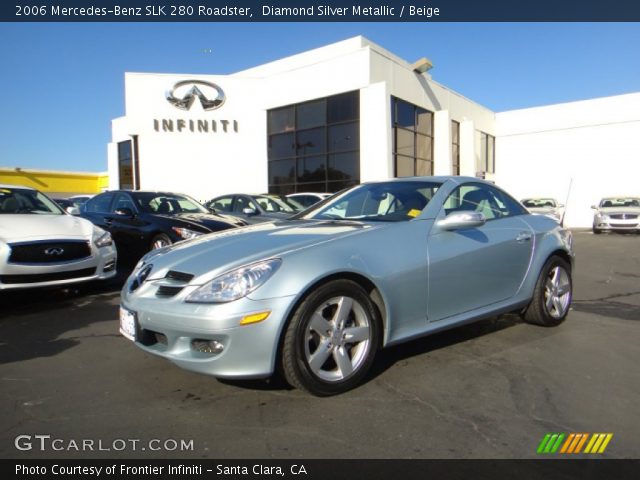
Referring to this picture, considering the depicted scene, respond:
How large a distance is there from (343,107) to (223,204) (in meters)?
8.88

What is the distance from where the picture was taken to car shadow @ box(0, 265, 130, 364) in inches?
156

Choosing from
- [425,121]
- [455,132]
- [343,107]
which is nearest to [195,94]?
[343,107]

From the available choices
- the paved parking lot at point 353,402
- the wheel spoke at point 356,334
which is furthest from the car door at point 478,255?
the wheel spoke at point 356,334

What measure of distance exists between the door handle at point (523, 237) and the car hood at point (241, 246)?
1.50 meters

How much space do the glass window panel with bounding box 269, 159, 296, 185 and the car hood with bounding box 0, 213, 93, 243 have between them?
14436mm

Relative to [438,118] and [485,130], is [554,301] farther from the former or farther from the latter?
[485,130]

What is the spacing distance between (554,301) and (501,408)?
2117 mm

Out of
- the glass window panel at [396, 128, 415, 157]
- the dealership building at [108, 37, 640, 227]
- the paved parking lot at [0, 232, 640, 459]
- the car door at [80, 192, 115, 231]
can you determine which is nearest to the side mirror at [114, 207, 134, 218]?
the car door at [80, 192, 115, 231]

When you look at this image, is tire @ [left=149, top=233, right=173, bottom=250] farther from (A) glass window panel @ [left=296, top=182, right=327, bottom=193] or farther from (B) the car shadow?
(A) glass window panel @ [left=296, top=182, right=327, bottom=193]

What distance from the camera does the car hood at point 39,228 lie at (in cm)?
532

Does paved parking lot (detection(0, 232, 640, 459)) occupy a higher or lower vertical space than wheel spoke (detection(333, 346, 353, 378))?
lower

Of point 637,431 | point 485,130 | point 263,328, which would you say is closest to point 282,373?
point 263,328

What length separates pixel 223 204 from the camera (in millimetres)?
11477

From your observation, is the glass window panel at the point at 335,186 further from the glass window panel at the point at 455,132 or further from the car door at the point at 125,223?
the car door at the point at 125,223
